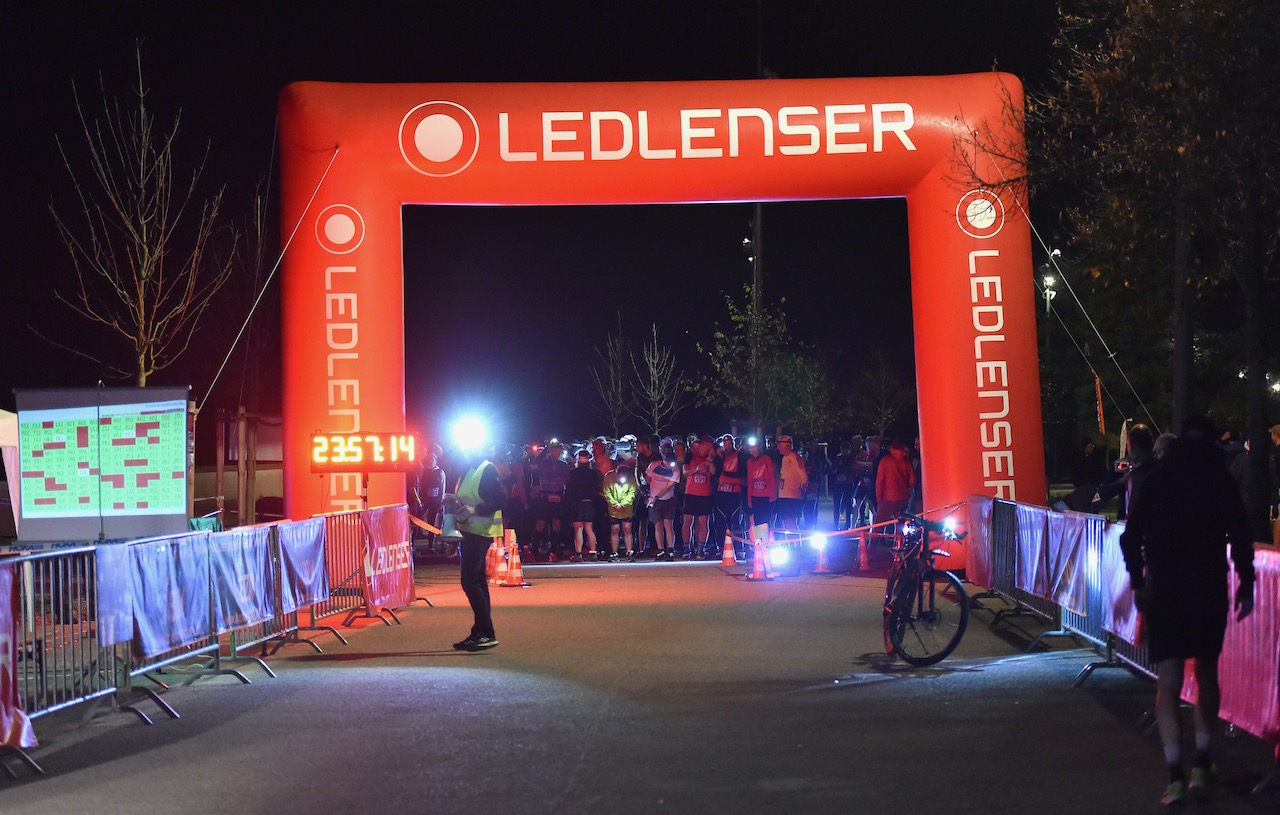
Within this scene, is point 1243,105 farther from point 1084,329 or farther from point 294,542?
point 1084,329

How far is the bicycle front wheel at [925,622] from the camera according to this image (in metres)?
10.4

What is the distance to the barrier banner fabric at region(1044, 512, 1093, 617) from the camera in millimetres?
9836

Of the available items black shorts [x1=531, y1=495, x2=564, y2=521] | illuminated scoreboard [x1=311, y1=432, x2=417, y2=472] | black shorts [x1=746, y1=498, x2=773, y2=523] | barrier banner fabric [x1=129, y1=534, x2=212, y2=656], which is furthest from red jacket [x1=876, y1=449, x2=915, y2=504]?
barrier banner fabric [x1=129, y1=534, x2=212, y2=656]

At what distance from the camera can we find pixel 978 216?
1622cm

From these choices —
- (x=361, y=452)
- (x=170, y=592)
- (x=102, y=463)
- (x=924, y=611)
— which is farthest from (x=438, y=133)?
(x=924, y=611)

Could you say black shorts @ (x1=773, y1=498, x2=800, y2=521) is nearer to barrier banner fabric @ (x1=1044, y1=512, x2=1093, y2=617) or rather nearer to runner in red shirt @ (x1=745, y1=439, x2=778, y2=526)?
runner in red shirt @ (x1=745, y1=439, x2=778, y2=526)

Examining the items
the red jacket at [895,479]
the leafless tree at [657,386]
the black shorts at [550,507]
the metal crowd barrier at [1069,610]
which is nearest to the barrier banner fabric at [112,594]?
the metal crowd barrier at [1069,610]

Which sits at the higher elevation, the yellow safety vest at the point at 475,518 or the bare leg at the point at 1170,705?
the yellow safety vest at the point at 475,518

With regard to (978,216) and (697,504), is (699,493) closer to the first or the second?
(697,504)

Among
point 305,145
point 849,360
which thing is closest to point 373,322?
point 305,145

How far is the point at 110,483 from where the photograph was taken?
40.9ft

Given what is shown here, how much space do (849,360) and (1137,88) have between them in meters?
61.2

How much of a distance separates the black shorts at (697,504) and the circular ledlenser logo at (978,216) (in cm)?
620

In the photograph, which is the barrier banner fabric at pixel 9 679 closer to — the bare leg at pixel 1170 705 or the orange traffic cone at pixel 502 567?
the bare leg at pixel 1170 705
